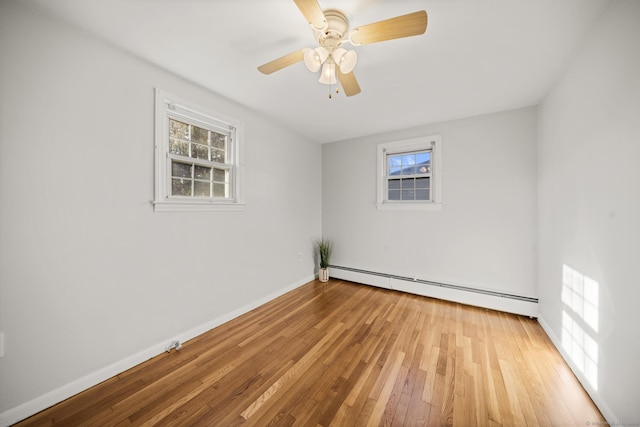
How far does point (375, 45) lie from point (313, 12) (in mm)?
724

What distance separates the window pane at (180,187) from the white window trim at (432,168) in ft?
9.10

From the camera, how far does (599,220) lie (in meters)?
1.52

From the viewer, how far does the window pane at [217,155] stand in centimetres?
254

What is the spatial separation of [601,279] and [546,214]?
3.93 feet

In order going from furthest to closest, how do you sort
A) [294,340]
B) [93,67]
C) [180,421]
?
[294,340] < [93,67] < [180,421]

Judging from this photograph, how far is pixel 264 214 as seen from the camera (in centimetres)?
312

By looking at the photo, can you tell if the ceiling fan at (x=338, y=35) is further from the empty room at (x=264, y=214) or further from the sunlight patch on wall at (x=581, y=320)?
the sunlight patch on wall at (x=581, y=320)

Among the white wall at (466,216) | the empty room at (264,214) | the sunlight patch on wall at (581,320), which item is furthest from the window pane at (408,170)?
the sunlight patch on wall at (581,320)

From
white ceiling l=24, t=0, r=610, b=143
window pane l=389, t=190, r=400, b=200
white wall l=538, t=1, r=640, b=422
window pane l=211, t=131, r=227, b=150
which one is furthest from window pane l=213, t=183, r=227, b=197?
white wall l=538, t=1, r=640, b=422

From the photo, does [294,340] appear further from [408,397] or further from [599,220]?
[599,220]

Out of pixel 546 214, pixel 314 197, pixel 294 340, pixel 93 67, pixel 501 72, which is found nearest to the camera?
pixel 93 67

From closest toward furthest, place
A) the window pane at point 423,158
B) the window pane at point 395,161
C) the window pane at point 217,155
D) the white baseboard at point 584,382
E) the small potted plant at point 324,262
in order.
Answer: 1. the white baseboard at point 584,382
2. the window pane at point 217,155
3. the window pane at point 423,158
4. the window pane at point 395,161
5. the small potted plant at point 324,262

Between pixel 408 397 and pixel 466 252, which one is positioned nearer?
pixel 408 397

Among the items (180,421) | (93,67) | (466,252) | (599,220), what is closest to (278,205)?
(93,67)
